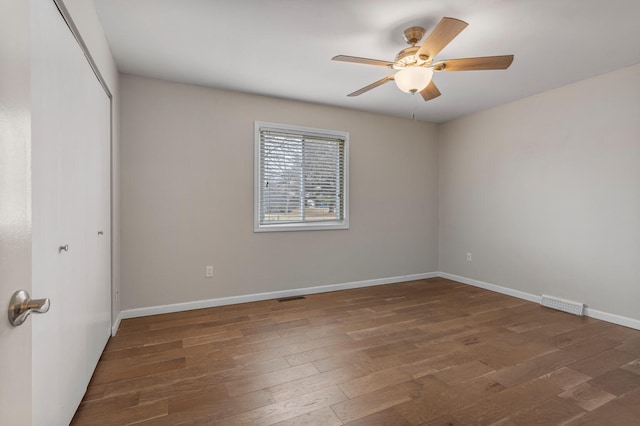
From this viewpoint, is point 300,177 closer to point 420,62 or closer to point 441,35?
point 420,62

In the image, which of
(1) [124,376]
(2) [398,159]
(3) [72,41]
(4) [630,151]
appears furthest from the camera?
(2) [398,159]

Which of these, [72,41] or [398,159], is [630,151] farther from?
[72,41]

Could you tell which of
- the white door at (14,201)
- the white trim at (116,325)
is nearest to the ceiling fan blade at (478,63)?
the white door at (14,201)

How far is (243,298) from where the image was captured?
3611 millimetres

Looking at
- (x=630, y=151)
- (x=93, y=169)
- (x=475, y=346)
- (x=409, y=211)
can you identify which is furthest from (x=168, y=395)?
(x=630, y=151)

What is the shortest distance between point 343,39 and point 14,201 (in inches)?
92.9

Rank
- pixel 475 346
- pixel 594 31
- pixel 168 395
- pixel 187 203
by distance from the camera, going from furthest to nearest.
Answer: pixel 187 203
pixel 475 346
pixel 594 31
pixel 168 395

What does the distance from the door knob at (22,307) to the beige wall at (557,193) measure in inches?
167

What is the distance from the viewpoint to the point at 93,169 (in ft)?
6.79

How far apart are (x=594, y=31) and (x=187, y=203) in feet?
12.7

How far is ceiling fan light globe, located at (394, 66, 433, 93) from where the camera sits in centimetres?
219

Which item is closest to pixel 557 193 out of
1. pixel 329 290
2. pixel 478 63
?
pixel 478 63

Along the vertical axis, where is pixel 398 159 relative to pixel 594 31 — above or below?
below

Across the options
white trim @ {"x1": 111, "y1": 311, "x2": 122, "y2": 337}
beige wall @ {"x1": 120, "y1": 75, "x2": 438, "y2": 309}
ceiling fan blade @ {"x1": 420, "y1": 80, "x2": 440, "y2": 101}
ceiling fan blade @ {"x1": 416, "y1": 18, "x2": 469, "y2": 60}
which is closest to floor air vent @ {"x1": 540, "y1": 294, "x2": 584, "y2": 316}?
beige wall @ {"x1": 120, "y1": 75, "x2": 438, "y2": 309}
